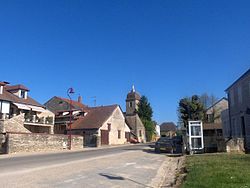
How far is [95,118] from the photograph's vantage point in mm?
57000

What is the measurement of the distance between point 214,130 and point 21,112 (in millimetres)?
28380

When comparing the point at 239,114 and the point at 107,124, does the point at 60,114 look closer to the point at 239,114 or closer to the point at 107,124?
the point at 107,124

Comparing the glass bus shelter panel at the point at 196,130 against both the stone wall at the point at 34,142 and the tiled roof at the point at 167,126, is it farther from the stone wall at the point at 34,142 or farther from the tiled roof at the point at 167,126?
the tiled roof at the point at 167,126

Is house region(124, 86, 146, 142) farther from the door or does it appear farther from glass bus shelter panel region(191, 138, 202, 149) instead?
glass bus shelter panel region(191, 138, 202, 149)

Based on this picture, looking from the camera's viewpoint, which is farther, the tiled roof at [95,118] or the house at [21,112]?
the tiled roof at [95,118]

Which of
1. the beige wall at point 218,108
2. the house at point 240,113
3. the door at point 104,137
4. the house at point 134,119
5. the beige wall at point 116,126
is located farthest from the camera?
the house at point 134,119

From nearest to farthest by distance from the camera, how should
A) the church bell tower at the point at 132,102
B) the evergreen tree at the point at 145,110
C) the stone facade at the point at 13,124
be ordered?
the stone facade at the point at 13,124 → the evergreen tree at the point at 145,110 → the church bell tower at the point at 132,102

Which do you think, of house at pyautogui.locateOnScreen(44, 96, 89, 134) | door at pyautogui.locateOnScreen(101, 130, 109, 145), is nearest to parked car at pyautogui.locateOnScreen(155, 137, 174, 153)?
door at pyautogui.locateOnScreen(101, 130, 109, 145)

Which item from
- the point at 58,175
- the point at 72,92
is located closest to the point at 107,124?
the point at 72,92

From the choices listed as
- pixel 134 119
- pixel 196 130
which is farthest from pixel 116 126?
pixel 196 130

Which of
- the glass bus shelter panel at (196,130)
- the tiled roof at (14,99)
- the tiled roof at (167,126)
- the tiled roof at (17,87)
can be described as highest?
the tiled roof at (17,87)

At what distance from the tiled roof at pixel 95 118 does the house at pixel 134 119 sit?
7.90 meters

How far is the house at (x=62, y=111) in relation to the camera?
5894 cm

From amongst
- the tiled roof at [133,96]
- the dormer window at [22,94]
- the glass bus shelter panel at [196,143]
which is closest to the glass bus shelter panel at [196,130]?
the glass bus shelter panel at [196,143]
